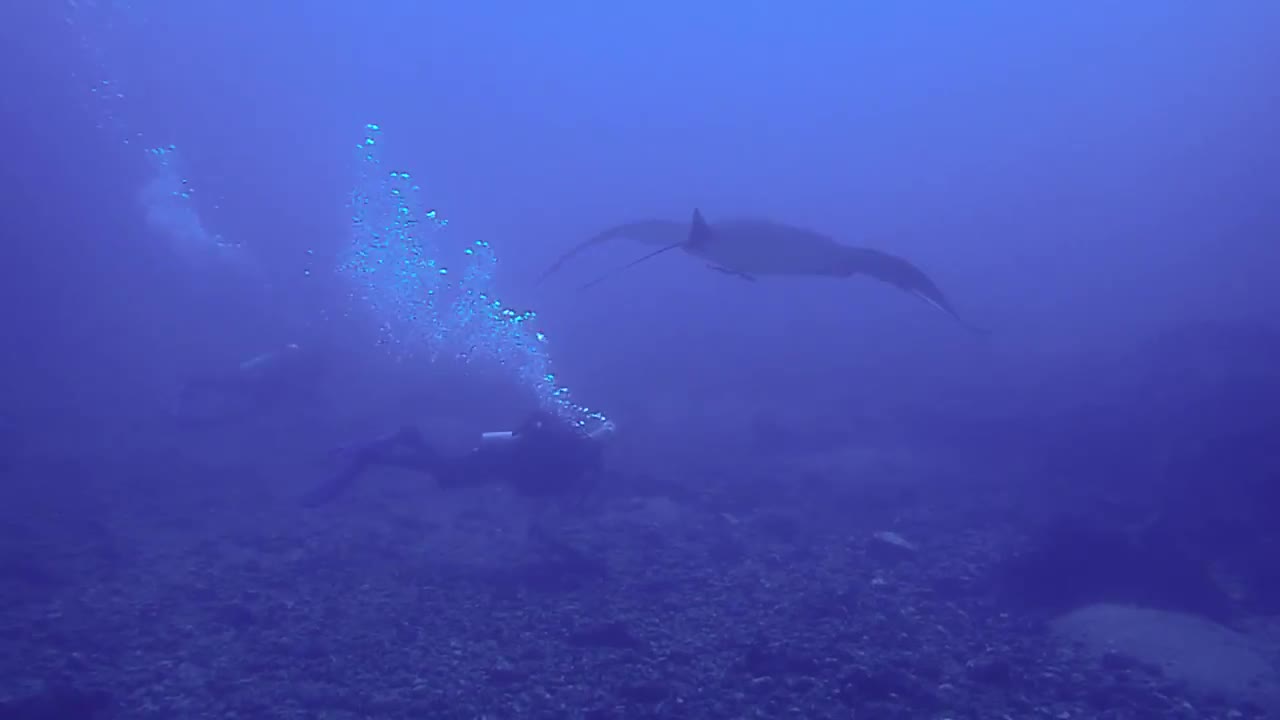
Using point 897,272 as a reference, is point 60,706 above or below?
below

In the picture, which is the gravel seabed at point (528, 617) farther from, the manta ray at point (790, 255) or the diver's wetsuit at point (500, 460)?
the manta ray at point (790, 255)

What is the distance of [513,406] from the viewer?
15.0 meters

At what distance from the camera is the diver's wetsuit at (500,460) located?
9.97 m

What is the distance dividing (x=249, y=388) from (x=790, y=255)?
1194 cm

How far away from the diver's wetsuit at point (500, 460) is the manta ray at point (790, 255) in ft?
14.6

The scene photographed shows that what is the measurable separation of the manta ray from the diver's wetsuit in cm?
444

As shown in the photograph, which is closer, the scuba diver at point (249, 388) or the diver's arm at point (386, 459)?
the diver's arm at point (386, 459)

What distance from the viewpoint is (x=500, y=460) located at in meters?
10.1

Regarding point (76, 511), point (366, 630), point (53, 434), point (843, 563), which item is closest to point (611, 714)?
point (366, 630)

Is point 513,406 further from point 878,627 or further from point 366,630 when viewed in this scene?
point 878,627

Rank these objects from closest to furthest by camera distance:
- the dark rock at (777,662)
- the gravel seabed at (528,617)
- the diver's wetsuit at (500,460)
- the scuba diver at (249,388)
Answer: the gravel seabed at (528,617), the dark rock at (777,662), the diver's wetsuit at (500,460), the scuba diver at (249,388)

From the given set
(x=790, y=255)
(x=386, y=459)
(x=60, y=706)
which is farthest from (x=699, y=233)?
(x=386, y=459)

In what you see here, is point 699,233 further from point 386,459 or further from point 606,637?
point 386,459

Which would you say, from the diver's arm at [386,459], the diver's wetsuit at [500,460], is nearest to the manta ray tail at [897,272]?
the diver's wetsuit at [500,460]
